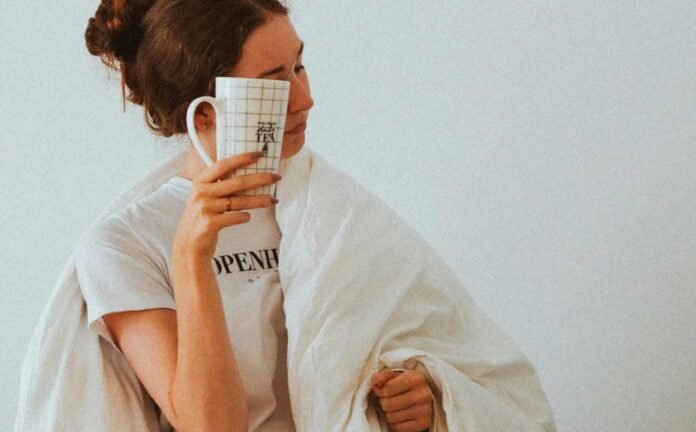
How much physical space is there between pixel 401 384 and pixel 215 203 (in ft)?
1.19

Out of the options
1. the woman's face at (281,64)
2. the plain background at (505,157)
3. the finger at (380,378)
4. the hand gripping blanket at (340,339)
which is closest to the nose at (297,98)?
the woman's face at (281,64)

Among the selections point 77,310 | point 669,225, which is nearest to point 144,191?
point 77,310

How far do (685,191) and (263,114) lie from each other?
964 mm

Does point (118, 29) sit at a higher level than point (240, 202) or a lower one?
higher

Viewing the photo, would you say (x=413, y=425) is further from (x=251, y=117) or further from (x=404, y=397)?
(x=251, y=117)

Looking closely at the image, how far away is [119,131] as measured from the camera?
79.3 inches

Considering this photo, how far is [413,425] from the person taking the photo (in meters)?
1.28

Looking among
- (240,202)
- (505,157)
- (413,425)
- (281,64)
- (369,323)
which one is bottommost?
(413,425)

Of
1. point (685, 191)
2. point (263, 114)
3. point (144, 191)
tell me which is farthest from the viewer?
point (685, 191)

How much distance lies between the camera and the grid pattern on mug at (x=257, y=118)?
980mm

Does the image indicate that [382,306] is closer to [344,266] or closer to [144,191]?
[344,266]

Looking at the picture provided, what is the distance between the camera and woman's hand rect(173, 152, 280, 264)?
3.32ft

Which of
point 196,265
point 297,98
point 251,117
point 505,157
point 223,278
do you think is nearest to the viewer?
point 251,117

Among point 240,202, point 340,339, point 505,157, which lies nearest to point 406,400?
point 340,339
